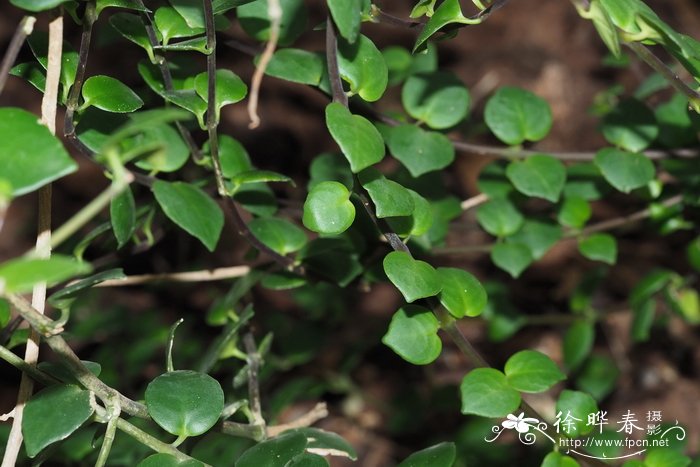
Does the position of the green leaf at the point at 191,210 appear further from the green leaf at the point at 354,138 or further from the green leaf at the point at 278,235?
the green leaf at the point at 354,138

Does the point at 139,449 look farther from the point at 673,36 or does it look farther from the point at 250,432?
the point at 673,36

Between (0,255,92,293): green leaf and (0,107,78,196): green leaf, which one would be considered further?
(0,107,78,196): green leaf

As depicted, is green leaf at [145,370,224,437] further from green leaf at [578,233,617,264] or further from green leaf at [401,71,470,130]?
green leaf at [578,233,617,264]

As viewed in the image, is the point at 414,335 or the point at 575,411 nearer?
the point at 414,335

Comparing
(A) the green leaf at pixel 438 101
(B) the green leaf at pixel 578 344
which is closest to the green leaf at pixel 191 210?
(A) the green leaf at pixel 438 101

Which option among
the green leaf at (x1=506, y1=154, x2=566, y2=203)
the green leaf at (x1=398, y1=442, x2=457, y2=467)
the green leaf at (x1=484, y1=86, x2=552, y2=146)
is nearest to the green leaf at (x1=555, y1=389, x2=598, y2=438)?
the green leaf at (x1=398, y1=442, x2=457, y2=467)

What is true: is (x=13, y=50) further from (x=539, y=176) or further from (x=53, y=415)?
(x=539, y=176)

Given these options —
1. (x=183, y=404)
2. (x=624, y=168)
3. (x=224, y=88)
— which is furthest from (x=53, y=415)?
(x=624, y=168)
